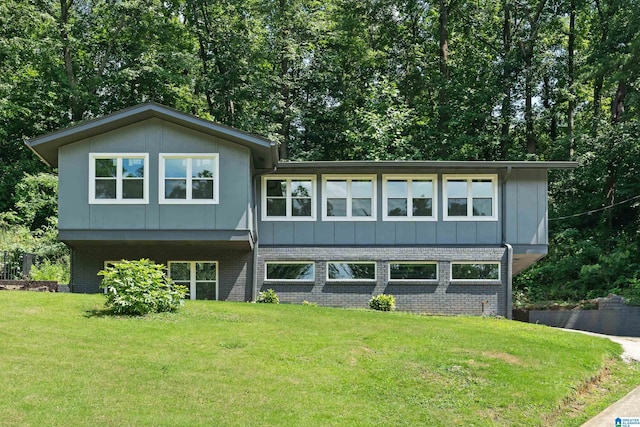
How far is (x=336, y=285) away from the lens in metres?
22.0

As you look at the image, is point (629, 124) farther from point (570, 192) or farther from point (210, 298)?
point (210, 298)

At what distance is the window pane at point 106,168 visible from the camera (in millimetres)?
20312

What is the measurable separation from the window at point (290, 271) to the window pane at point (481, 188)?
5.52 m

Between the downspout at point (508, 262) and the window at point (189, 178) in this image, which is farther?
the downspout at point (508, 262)

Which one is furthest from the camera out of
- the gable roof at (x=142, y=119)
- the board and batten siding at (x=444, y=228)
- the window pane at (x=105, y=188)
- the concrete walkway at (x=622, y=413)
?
the board and batten siding at (x=444, y=228)

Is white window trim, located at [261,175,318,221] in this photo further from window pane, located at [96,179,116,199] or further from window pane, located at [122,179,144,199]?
window pane, located at [96,179,116,199]

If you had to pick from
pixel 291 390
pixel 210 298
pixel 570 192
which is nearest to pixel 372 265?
pixel 210 298

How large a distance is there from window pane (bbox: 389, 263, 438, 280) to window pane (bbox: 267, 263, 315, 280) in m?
2.48

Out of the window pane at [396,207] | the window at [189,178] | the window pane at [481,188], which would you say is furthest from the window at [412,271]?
the window at [189,178]

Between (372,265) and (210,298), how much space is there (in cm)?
502

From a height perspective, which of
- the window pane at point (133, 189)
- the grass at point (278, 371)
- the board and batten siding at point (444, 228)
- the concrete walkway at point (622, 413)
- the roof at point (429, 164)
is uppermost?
the roof at point (429, 164)

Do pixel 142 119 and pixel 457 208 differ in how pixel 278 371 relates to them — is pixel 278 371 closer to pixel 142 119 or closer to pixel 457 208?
pixel 142 119

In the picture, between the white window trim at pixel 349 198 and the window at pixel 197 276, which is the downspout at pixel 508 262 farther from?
the window at pixel 197 276

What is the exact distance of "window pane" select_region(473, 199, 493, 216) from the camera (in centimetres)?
2231
